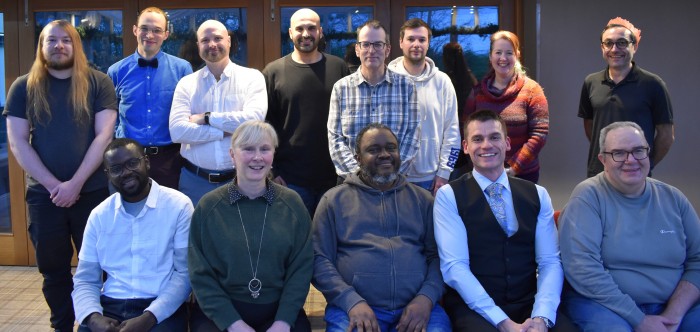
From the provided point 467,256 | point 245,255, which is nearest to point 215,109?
point 245,255

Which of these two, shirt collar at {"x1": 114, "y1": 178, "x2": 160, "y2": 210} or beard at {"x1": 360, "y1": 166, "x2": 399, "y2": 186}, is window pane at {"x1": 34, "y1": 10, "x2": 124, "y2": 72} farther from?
beard at {"x1": 360, "y1": 166, "x2": 399, "y2": 186}

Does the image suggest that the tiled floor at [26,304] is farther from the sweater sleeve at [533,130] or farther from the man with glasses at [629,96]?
the man with glasses at [629,96]

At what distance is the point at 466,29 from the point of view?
4.84 m

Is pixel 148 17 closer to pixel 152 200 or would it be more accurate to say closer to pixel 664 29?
pixel 152 200

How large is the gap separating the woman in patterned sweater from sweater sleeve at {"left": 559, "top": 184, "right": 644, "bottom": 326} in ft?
2.76

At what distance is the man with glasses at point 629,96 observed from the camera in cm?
379

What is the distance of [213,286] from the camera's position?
2.78 meters

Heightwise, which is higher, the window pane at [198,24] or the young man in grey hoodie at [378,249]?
the window pane at [198,24]

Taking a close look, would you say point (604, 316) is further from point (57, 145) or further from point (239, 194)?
point (57, 145)

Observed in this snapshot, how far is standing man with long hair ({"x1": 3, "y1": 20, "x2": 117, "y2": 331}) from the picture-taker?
3.51 metres

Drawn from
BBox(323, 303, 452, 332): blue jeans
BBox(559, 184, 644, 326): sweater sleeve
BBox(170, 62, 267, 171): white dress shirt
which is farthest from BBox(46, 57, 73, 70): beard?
BBox(559, 184, 644, 326): sweater sleeve

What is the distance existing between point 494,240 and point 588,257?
15.7 inches

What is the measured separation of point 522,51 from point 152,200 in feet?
10.1

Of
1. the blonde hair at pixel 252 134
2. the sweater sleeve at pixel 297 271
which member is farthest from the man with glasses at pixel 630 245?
the blonde hair at pixel 252 134
